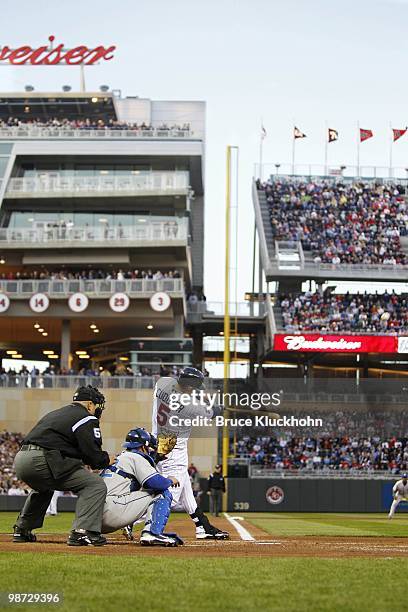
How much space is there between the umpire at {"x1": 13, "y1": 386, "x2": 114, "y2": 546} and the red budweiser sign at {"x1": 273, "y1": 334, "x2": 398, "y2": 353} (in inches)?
1698

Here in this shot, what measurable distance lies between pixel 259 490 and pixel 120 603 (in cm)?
3324

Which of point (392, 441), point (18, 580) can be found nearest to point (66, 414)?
point (18, 580)

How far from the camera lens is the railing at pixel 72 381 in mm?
47938

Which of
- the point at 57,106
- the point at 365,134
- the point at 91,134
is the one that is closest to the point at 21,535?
the point at 91,134

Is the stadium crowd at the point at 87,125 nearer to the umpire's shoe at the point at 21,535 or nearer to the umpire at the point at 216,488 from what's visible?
the umpire at the point at 216,488

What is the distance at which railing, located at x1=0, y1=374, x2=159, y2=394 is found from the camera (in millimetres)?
47938

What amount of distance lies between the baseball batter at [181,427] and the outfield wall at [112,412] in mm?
33691

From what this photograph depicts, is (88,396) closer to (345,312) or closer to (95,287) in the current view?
(95,287)

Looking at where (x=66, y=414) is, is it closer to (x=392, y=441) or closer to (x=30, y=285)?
(x=392, y=441)

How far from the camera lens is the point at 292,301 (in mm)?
56812

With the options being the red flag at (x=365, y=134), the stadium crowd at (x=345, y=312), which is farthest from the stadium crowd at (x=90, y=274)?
the red flag at (x=365, y=134)

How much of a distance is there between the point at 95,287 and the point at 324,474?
16713mm

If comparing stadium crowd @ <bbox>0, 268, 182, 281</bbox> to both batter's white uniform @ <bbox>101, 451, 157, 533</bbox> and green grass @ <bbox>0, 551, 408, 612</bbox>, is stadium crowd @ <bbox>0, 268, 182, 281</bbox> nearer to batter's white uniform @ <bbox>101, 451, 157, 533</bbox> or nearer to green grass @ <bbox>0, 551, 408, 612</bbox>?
batter's white uniform @ <bbox>101, 451, 157, 533</bbox>

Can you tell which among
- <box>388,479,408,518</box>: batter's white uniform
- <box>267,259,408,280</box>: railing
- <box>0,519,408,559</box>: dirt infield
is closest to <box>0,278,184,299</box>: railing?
<box>267,259,408,280</box>: railing
